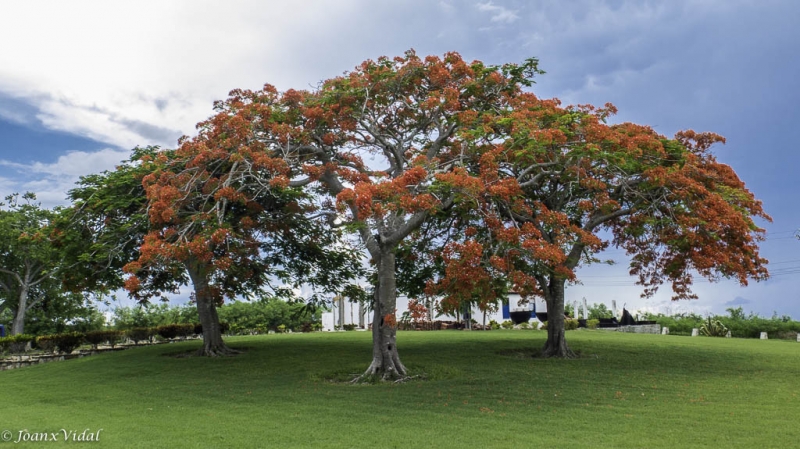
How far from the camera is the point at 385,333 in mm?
12750

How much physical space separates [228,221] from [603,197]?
9569 mm

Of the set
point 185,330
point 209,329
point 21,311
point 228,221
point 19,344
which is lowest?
point 19,344

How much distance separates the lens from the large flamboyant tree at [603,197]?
11.6 m

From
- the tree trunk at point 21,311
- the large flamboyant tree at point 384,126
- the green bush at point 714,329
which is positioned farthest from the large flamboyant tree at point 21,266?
the green bush at point 714,329

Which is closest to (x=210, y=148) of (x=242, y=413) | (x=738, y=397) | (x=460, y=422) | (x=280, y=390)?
(x=280, y=390)

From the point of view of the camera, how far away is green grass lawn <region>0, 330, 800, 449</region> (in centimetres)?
763

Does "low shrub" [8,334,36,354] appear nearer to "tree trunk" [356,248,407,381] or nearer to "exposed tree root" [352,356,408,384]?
"exposed tree root" [352,356,408,384]

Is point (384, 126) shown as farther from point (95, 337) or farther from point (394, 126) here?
point (95, 337)

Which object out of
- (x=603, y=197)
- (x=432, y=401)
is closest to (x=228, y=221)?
(x=432, y=401)

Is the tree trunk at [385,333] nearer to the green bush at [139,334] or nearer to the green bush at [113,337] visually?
the green bush at [113,337]

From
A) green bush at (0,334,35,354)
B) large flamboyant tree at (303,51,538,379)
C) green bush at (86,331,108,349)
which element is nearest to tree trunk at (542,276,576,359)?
large flamboyant tree at (303,51,538,379)

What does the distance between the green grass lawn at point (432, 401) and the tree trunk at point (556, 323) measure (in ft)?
2.76

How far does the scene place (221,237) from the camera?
462 inches

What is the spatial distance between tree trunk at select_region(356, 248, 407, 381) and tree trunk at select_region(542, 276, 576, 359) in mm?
5483
